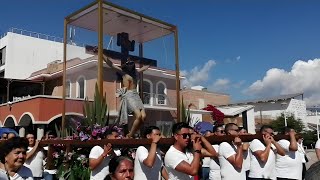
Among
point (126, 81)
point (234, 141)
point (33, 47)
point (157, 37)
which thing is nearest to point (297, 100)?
point (33, 47)

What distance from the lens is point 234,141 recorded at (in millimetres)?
4168

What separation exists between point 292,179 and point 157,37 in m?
6.26

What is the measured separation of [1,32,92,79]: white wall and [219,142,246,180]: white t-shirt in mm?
24312

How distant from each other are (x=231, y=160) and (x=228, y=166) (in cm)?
15

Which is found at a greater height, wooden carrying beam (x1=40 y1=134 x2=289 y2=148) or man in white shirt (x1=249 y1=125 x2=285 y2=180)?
wooden carrying beam (x1=40 y1=134 x2=289 y2=148)

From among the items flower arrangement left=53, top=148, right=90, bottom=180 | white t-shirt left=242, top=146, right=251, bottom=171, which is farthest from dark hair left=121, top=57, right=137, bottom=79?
white t-shirt left=242, top=146, right=251, bottom=171

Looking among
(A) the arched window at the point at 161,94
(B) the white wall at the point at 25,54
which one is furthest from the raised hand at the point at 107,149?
(B) the white wall at the point at 25,54

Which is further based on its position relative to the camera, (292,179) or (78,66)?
(78,66)

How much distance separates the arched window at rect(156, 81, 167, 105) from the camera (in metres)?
14.1

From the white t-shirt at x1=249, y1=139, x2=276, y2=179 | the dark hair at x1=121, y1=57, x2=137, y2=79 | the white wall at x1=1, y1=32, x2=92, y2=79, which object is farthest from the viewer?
the white wall at x1=1, y1=32, x2=92, y2=79

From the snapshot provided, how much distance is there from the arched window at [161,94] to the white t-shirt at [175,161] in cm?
1003

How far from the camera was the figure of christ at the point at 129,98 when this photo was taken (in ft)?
23.5

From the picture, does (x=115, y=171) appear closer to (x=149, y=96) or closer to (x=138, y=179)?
(x=138, y=179)

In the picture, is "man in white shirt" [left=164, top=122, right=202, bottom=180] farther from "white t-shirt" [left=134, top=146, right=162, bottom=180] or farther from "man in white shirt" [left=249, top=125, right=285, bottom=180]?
"man in white shirt" [left=249, top=125, right=285, bottom=180]
